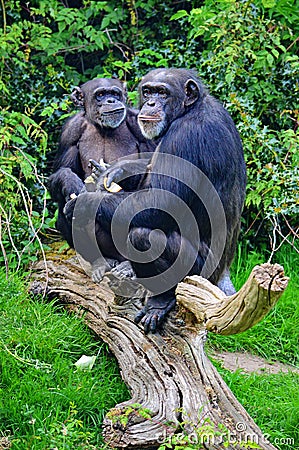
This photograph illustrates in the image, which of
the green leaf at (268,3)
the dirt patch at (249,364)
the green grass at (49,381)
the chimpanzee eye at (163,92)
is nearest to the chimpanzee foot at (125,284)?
the green grass at (49,381)

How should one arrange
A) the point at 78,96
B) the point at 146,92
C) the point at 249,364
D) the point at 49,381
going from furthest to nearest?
the point at 78,96
the point at 249,364
the point at 146,92
the point at 49,381

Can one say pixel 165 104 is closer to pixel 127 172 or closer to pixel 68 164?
pixel 127 172

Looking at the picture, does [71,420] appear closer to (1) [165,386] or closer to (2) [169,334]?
(1) [165,386]

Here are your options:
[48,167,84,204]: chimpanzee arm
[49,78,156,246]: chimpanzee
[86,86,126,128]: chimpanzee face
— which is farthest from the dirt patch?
[86,86,126,128]: chimpanzee face

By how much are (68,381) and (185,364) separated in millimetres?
733

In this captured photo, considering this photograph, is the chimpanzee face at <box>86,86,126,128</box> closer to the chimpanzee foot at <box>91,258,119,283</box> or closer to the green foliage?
the chimpanzee foot at <box>91,258,119,283</box>

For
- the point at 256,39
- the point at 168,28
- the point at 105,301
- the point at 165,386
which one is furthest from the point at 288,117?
the point at 165,386

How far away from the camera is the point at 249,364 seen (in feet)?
14.7

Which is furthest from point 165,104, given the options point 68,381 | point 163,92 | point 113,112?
point 68,381

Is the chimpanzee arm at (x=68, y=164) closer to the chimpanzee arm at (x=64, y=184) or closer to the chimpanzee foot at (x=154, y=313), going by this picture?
the chimpanzee arm at (x=64, y=184)

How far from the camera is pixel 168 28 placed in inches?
268

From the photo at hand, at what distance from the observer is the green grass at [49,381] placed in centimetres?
330

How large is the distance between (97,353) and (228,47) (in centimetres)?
294

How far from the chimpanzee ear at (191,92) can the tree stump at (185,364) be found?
3.78 ft
